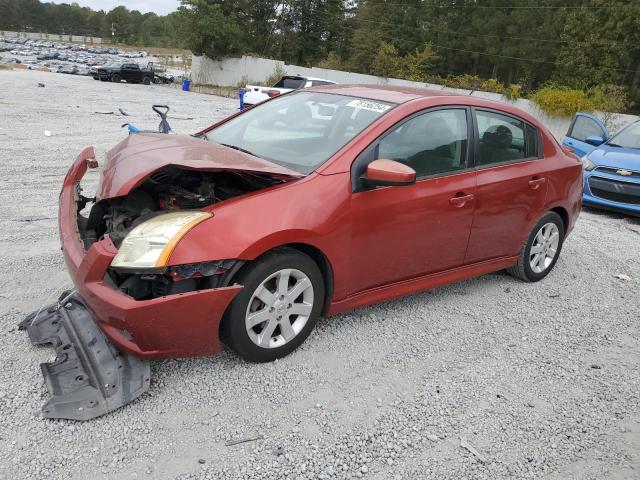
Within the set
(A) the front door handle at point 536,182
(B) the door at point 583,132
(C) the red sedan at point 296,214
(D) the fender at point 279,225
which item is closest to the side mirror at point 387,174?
(C) the red sedan at point 296,214

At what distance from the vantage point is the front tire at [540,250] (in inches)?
185

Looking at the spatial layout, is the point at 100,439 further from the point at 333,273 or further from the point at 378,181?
the point at 378,181

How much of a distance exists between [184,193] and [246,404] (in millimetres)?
1370

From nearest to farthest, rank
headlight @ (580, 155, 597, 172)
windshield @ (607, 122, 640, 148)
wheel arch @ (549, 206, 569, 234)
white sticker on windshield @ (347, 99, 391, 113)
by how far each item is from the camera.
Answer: white sticker on windshield @ (347, 99, 391, 113)
wheel arch @ (549, 206, 569, 234)
headlight @ (580, 155, 597, 172)
windshield @ (607, 122, 640, 148)

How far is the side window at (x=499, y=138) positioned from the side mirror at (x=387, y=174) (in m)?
1.11

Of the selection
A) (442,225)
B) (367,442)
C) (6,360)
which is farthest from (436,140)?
(6,360)

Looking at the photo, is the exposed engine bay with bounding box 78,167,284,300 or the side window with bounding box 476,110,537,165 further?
the side window with bounding box 476,110,537,165

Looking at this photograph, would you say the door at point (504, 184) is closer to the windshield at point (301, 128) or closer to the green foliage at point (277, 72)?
the windshield at point (301, 128)

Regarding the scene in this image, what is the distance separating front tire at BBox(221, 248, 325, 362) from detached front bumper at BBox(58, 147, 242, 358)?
0.12 m

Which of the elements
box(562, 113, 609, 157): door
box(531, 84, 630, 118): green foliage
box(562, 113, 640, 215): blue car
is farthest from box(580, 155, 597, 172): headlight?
box(531, 84, 630, 118): green foliage

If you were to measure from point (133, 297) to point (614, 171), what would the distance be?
7.78 meters

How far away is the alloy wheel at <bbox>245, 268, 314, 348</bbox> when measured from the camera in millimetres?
3000

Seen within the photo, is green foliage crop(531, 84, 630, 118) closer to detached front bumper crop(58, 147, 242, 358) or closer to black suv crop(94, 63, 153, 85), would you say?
detached front bumper crop(58, 147, 242, 358)

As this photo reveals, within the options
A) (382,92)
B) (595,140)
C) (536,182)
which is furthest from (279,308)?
(595,140)
